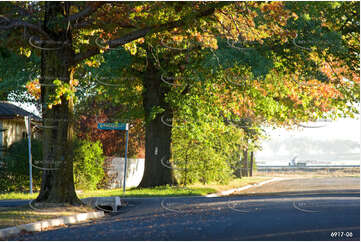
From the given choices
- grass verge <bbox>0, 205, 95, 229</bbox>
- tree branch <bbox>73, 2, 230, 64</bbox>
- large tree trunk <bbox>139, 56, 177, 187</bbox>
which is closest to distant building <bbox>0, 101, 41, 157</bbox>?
large tree trunk <bbox>139, 56, 177, 187</bbox>

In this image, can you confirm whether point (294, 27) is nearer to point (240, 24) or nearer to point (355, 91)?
point (240, 24)

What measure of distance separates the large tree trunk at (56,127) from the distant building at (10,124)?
1446 centimetres

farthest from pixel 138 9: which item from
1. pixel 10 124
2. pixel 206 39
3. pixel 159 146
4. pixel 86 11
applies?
pixel 10 124

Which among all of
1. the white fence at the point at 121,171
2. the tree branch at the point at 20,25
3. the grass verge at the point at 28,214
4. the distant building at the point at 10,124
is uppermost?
the tree branch at the point at 20,25

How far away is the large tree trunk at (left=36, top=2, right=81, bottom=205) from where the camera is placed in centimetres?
1602

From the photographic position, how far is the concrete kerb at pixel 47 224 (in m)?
Result: 11.3

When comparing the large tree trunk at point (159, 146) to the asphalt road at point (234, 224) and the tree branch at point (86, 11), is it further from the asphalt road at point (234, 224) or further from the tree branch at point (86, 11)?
the asphalt road at point (234, 224)

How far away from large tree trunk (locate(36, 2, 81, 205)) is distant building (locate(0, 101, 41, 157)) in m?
14.5

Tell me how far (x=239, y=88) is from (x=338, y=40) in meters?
5.07

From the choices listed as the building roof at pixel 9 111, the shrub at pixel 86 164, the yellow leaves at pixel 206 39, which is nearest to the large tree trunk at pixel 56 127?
the yellow leaves at pixel 206 39

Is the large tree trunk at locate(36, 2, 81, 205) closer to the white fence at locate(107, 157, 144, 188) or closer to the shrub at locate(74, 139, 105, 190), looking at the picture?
the shrub at locate(74, 139, 105, 190)

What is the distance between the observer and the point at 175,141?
100 feet

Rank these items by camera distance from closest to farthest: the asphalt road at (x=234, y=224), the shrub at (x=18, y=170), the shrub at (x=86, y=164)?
the asphalt road at (x=234, y=224)
the shrub at (x=18, y=170)
the shrub at (x=86, y=164)

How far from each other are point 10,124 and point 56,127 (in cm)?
1778
